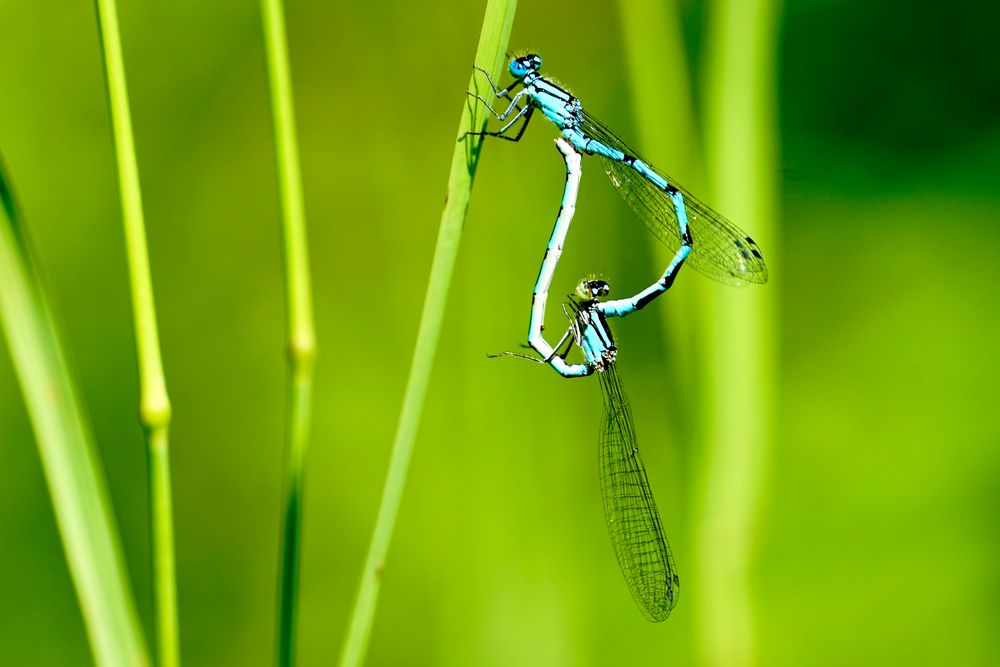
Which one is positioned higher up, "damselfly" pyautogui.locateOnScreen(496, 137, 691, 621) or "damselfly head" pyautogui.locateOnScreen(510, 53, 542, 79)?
"damselfly head" pyautogui.locateOnScreen(510, 53, 542, 79)

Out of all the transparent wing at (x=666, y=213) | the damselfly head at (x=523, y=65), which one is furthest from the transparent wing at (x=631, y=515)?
the damselfly head at (x=523, y=65)

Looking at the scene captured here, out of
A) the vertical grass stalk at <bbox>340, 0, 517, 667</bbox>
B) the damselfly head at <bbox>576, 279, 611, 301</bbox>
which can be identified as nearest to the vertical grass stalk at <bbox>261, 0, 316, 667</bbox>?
the vertical grass stalk at <bbox>340, 0, 517, 667</bbox>

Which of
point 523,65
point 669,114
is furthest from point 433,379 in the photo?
point 669,114

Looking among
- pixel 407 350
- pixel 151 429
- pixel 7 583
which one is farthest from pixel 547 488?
pixel 151 429

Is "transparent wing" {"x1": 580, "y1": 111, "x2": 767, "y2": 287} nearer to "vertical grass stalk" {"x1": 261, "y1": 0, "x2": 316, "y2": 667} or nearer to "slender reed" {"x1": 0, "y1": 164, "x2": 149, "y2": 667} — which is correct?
"vertical grass stalk" {"x1": 261, "y1": 0, "x2": 316, "y2": 667}

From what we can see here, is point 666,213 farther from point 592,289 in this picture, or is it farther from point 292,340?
→ point 292,340

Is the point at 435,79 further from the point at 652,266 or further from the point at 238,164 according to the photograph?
the point at 652,266
